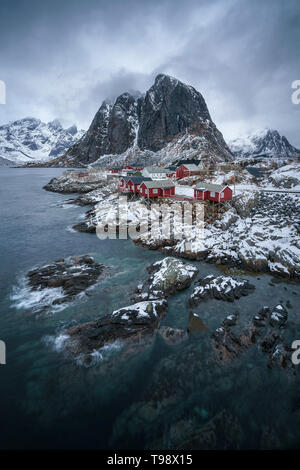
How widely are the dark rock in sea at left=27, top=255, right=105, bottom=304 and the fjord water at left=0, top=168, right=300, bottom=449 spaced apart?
1.43 m

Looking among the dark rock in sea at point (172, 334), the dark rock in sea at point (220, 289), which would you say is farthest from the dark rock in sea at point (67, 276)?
the dark rock in sea at point (220, 289)

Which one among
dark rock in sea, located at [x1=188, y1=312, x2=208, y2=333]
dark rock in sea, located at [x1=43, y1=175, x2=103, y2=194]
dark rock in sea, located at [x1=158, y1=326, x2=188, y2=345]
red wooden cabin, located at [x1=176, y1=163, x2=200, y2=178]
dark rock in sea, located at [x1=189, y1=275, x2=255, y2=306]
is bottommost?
dark rock in sea, located at [x1=158, y1=326, x2=188, y2=345]

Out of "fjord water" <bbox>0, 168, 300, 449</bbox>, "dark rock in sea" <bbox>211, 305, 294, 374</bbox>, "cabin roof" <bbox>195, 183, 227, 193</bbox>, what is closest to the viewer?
"fjord water" <bbox>0, 168, 300, 449</bbox>

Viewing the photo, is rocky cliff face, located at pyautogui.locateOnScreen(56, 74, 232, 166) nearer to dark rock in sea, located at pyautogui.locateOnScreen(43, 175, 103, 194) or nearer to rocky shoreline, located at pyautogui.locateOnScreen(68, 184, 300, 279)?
dark rock in sea, located at pyautogui.locateOnScreen(43, 175, 103, 194)

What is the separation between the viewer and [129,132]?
184m

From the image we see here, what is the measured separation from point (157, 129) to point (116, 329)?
17254 centimetres

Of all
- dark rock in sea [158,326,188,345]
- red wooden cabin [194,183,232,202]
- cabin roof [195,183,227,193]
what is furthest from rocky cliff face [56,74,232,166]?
dark rock in sea [158,326,188,345]

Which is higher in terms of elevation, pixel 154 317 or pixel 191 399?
pixel 154 317

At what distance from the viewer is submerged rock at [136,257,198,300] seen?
688 inches

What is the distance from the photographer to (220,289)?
17.6 m

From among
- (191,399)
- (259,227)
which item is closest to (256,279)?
(259,227)
